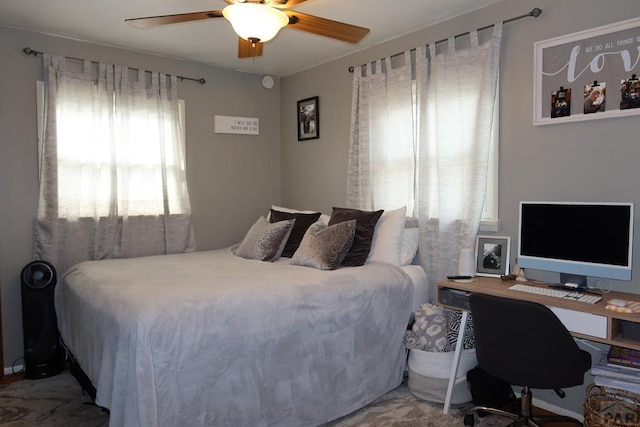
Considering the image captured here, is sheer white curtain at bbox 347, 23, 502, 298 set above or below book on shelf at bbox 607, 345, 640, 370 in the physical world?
above

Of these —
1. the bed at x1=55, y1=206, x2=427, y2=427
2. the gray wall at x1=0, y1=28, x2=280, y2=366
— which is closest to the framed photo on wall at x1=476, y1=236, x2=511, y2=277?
the bed at x1=55, y1=206, x2=427, y2=427

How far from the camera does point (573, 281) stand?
2471 mm

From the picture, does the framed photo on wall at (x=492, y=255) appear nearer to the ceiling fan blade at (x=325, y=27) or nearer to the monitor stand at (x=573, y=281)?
the monitor stand at (x=573, y=281)

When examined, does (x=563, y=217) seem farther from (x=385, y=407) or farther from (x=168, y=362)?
(x=168, y=362)

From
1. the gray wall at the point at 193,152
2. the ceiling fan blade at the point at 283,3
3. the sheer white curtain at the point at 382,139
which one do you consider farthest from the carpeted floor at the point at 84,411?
the ceiling fan blade at the point at 283,3

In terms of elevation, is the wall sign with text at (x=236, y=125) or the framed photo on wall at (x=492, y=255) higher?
the wall sign with text at (x=236, y=125)

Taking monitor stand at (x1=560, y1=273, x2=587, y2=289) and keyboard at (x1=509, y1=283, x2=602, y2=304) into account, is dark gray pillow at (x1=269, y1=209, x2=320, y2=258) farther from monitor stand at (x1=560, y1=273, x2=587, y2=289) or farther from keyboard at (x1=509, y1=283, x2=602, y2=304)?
monitor stand at (x1=560, y1=273, x2=587, y2=289)

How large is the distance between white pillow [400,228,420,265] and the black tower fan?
2558mm

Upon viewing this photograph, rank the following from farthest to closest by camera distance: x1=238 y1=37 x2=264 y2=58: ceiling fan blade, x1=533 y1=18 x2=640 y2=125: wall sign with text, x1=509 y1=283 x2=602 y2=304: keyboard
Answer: x1=238 y1=37 x2=264 y2=58: ceiling fan blade
x1=533 y1=18 x2=640 y2=125: wall sign with text
x1=509 y1=283 x2=602 y2=304: keyboard

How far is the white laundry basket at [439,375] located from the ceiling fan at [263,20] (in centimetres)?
194

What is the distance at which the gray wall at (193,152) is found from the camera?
10.9 feet

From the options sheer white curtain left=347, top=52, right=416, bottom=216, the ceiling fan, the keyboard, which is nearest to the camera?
the ceiling fan

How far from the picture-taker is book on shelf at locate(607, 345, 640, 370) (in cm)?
212

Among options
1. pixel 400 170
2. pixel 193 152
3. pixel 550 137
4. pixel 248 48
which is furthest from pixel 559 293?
pixel 193 152
